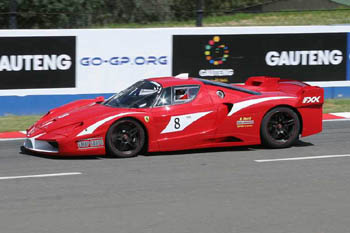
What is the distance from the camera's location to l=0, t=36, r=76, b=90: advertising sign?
42.5 ft

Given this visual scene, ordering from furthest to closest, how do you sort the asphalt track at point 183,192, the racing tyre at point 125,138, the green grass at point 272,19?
the green grass at point 272,19 < the racing tyre at point 125,138 < the asphalt track at point 183,192

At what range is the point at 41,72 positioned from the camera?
519 inches

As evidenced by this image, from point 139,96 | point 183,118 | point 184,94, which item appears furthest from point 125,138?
point 184,94

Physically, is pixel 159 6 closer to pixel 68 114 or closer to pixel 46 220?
pixel 68 114

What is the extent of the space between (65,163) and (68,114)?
851mm

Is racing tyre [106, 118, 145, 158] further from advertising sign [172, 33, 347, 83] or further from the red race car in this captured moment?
advertising sign [172, 33, 347, 83]

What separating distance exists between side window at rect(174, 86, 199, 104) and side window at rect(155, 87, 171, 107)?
0.10 meters

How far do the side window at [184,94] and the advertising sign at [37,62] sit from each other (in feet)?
13.9

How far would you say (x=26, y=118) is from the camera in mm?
13008

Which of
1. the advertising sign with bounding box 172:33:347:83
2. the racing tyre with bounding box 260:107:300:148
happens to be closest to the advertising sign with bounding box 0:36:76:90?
the advertising sign with bounding box 172:33:347:83

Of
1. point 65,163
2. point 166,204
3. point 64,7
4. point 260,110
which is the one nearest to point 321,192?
point 166,204

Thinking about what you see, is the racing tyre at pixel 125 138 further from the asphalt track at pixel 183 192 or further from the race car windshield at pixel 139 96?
the race car windshield at pixel 139 96

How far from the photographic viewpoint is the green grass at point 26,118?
1216cm

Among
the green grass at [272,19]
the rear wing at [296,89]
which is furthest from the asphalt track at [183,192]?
the green grass at [272,19]
